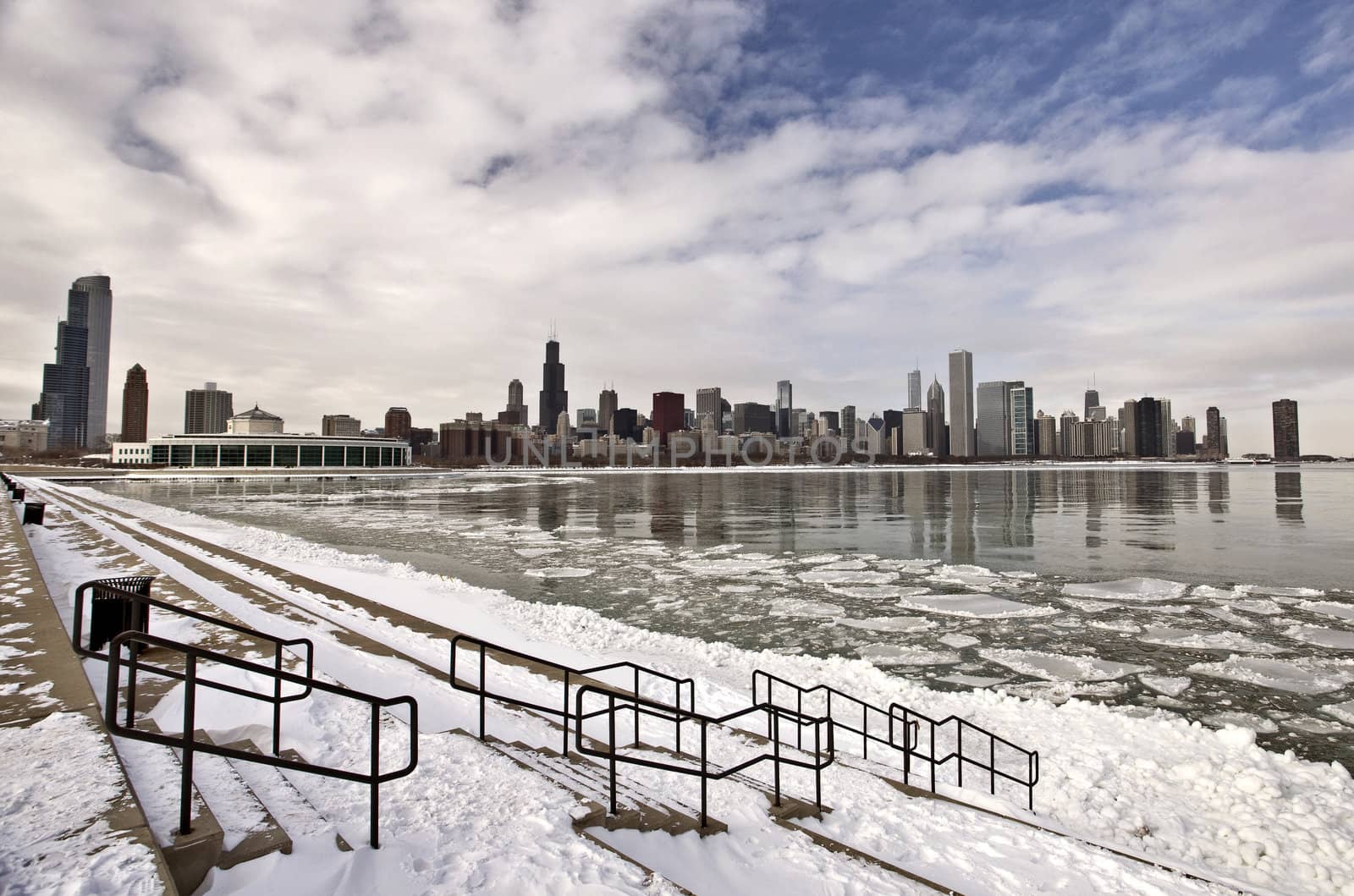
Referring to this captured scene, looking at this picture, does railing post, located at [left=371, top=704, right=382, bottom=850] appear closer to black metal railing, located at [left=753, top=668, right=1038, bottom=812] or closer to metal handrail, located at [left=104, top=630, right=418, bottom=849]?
metal handrail, located at [left=104, top=630, right=418, bottom=849]

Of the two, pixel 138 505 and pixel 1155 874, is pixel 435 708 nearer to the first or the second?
pixel 1155 874

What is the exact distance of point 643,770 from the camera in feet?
24.8

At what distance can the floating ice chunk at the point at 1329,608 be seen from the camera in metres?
17.2

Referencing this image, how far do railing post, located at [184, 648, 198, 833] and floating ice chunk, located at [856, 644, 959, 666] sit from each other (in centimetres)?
1130

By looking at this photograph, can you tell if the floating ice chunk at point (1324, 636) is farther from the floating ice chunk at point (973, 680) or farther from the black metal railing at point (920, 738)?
the black metal railing at point (920, 738)

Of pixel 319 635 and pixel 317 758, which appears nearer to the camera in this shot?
pixel 317 758

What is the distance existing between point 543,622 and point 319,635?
16.2 feet

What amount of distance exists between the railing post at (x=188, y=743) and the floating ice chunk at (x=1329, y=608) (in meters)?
22.9

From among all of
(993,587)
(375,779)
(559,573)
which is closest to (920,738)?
(375,779)

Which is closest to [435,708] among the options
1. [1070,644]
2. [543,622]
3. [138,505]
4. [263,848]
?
[263,848]

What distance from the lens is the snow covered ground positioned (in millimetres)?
4785

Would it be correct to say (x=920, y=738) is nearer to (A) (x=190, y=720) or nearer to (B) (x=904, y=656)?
(B) (x=904, y=656)

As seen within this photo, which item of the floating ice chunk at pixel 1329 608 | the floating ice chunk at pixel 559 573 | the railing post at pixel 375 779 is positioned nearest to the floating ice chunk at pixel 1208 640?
the floating ice chunk at pixel 1329 608

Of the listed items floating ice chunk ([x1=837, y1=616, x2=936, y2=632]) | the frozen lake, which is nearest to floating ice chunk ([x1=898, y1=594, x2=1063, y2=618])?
the frozen lake
